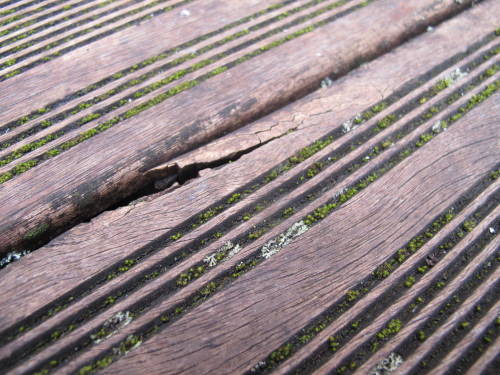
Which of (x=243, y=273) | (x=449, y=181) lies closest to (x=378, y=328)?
(x=243, y=273)

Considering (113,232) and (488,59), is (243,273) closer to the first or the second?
(113,232)

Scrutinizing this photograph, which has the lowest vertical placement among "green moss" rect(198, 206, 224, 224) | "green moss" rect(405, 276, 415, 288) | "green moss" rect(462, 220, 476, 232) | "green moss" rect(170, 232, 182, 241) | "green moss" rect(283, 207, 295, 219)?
"green moss" rect(405, 276, 415, 288)

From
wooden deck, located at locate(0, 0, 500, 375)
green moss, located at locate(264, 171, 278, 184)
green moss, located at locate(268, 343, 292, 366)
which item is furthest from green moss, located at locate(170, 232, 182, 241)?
green moss, located at locate(268, 343, 292, 366)

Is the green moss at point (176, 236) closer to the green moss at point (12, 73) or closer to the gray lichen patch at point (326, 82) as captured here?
the gray lichen patch at point (326, 82)

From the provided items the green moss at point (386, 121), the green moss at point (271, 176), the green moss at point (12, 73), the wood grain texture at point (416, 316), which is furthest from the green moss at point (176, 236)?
the green moss at point (12, 73)

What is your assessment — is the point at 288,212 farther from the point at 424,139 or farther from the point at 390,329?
the point at 424,139

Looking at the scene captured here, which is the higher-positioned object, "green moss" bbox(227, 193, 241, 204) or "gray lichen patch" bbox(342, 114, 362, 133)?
"gray lichen patch" bbox(342, 114, 362, 133)

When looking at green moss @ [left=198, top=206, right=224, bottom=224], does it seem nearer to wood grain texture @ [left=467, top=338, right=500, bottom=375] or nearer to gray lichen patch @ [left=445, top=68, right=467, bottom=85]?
wood grain texture @ [left=467, top=338, right=500, bottom=375]

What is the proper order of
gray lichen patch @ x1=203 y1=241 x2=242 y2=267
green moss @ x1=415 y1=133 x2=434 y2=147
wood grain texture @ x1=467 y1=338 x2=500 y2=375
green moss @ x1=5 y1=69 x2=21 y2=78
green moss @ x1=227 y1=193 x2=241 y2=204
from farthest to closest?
green moss @ x1=5 y1=69 x2=21 y2=78, green moss @ x1=415 y1=133 x2=434 y2=147, green moss @ x1=227 y1=193 x2=241 y2=204, gray lichen patch @ x1=203 y1=241 x2=242 y2=267, wood grain texture @ x1=467 y1=338 x2=500 y2=375
